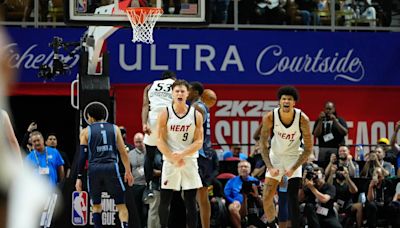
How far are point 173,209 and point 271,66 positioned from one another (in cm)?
906

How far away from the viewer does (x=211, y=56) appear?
2089 centimetres

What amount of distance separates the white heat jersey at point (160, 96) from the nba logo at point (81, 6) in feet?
6.66

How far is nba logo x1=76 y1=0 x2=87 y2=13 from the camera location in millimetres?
13691

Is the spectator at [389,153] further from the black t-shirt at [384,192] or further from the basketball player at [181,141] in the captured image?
the basketball player at [181,141]

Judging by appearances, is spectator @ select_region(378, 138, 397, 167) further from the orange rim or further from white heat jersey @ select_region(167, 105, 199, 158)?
white heat jersey @ select_region(167, 105, 199, 158)

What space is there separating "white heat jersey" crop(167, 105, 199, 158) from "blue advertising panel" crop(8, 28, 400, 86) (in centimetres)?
983

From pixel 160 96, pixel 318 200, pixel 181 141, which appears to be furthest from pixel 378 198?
pixel 181 141

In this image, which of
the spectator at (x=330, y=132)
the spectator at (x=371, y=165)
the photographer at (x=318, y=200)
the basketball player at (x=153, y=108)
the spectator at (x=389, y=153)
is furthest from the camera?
the spectator at (x=330, y=132)

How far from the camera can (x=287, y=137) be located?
11.1 m

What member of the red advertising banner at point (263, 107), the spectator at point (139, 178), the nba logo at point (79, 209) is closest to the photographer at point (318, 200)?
the spectator at point (139, 178)

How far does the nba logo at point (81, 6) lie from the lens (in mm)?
13691

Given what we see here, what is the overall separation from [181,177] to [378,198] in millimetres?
6128

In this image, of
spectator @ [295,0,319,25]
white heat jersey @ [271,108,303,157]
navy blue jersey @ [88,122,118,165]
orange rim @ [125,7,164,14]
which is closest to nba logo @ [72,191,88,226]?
navy blue jersey @ [88,122,118,165]

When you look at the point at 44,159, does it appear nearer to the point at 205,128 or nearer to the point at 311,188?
the point at 205,128
